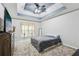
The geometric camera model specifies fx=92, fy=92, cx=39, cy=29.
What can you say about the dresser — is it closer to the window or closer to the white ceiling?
the window

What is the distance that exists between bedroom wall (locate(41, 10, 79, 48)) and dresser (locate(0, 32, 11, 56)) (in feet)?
2.52

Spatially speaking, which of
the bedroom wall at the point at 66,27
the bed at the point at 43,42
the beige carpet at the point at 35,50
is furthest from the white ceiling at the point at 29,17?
the beige carpet at the point at 35,50

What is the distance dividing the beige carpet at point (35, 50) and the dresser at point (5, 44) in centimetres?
14

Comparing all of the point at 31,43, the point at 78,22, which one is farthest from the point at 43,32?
the point at 78,22

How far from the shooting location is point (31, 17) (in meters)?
1.96

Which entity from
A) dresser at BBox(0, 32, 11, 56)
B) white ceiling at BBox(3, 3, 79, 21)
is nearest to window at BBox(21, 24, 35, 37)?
white ceiling at BBox(3, 3, 79, 21)

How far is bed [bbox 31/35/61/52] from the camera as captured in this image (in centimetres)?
196

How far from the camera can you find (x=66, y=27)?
75.8 inches

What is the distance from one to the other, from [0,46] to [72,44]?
1.41 m

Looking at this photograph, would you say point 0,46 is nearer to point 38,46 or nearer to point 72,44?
point 38,46

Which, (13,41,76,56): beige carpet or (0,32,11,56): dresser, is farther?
(13,41,76,56): beige carpet

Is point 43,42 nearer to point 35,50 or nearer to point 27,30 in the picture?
point 35,50

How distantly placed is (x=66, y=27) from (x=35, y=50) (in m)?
0.82

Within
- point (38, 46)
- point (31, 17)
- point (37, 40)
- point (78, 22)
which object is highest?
point (31, 17)
